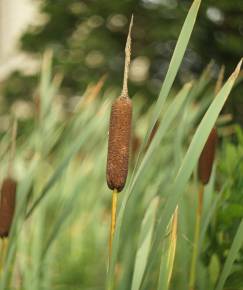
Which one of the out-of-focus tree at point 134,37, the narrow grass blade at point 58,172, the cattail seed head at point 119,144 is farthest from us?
the out-of-focus tree at point 134,37

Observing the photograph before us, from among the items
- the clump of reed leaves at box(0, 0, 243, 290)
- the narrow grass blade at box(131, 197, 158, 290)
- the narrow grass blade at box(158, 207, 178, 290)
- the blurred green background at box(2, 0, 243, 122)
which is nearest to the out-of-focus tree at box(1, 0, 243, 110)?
the blurred green background at box(2, 0, 243, 122)

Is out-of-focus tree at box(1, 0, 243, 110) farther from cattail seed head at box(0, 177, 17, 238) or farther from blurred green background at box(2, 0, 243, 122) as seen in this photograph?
cattail seed head at box(0, 177, 17, 238)

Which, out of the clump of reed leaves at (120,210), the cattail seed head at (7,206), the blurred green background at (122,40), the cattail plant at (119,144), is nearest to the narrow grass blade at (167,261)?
the clump of reed leaves at (120,210)

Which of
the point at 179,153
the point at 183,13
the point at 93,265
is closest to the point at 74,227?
the point at 93,265

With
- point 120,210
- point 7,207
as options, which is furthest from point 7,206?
point 120,210

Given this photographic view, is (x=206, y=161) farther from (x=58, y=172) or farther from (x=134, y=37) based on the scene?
(x=134, y=37)

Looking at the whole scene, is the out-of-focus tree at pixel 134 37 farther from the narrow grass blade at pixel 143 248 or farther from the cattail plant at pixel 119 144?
the cattail plant at pixel 119 144

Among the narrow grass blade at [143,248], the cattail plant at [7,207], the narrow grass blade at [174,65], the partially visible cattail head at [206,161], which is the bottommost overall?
the narrow grass blade at [143,248]
